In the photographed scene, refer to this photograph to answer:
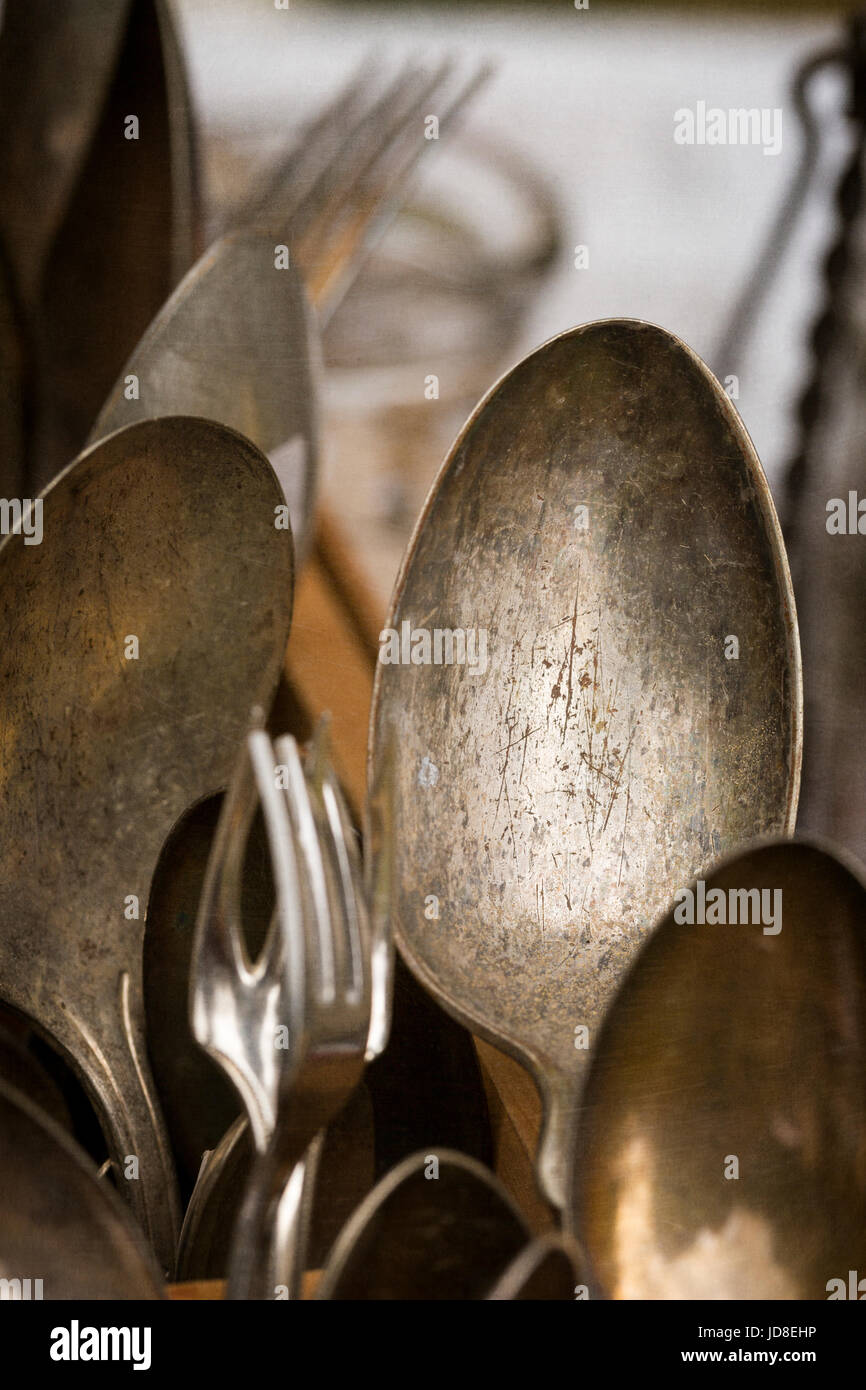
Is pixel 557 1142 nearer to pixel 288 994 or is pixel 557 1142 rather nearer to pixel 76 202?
pixel 288 994

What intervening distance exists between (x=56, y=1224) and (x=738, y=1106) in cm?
16

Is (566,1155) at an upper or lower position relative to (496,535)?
lower

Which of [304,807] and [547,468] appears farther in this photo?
[547,468]

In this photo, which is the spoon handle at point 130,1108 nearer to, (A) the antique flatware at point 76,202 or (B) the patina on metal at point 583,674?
(B) the patina on metal at point 583,674

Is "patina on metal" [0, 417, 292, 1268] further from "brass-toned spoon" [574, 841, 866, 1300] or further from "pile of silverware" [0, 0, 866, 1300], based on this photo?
"brass-toned spoon" [574, 841, 866, 1300]

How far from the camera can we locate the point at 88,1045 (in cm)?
36

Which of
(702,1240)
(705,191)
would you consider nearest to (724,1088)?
(702,1240)

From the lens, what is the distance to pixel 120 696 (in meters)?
0.41

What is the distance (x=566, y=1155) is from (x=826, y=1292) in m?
0.07

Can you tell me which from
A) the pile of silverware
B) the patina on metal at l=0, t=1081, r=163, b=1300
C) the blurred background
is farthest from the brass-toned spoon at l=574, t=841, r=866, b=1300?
the blurred background

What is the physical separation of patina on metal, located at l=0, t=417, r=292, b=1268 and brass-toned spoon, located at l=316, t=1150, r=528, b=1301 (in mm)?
115

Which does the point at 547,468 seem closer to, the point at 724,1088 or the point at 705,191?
the point at 705,191

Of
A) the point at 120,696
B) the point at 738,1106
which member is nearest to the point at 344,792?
the point at 120,696
